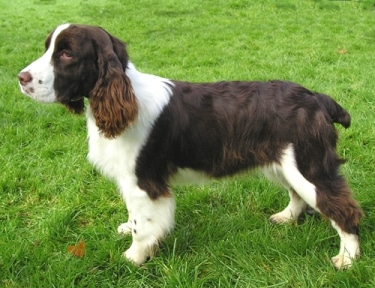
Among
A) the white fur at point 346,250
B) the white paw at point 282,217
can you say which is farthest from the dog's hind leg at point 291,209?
the white fur at point 346,250

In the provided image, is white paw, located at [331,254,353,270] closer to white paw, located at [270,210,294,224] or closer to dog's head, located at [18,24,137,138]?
white paw, located at [270,210,294,224]

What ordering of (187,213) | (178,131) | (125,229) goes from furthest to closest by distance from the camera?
(187,213) → (125,229) → (178,131)

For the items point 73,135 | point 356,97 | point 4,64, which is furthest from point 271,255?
point 4,64

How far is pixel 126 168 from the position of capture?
297cm

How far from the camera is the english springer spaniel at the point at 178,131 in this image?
2754 millimetres

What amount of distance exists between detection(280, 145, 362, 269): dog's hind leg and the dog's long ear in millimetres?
1017

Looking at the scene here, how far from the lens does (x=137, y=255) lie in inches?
122

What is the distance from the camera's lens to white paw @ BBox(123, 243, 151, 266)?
3.09 m

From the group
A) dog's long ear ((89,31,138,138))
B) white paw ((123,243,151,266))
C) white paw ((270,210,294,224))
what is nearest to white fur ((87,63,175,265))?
white paw ((123,243,151,266))

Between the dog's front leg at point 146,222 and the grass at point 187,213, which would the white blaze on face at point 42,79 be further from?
the grass at point 187,213

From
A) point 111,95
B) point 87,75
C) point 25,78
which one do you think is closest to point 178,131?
point 111,95

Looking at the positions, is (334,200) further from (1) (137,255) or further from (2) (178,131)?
(1) (137,255)

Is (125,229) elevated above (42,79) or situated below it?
below

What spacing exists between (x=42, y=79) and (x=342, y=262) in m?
2.08
